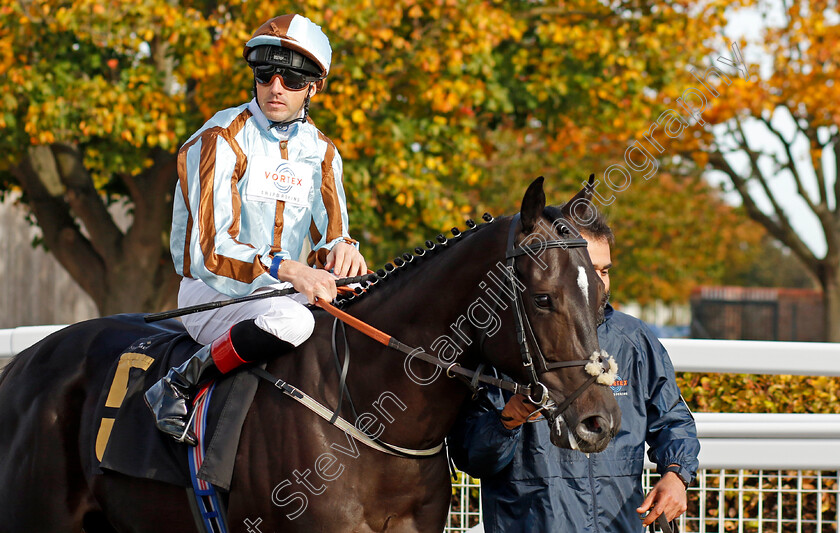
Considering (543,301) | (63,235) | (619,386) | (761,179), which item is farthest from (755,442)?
(761,179)

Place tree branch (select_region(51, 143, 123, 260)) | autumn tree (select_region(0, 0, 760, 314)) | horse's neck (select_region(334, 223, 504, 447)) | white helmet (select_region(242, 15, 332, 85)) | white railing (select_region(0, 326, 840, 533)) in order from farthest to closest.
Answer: tree branch (select_region(51, 143, 123, 260)) < autumn tree (select_region(0, 0, 760, 314)) < white railing (select_region(0, 326, 840, 533)) < white helmet (select_region(242, 15, 332, 85)) < horse's neck (select_region(334, 223, 504, 447))

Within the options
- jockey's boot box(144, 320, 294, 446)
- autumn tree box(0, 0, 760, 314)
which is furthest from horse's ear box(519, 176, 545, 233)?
autumn tree box(0, 0, 760, 314)

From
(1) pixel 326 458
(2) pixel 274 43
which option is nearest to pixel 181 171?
(2) pixel 274 43

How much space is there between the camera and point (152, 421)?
2846 mm

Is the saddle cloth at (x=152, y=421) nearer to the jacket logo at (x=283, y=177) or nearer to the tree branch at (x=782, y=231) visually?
the jacket logo at (x=283, y=177)

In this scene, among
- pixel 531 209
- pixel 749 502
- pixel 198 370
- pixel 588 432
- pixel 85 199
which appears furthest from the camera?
pixel 85 199

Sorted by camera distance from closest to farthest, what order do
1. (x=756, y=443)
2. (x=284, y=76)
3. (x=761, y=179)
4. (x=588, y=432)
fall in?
(x=588, y=432), (x=284, y=76), (x=756, y=443), (x=761, y=179)

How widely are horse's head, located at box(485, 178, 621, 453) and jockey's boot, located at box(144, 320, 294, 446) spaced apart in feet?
2.41

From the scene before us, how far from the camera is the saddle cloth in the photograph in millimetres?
2605

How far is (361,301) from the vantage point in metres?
2.79

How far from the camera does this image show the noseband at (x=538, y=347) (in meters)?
2.25

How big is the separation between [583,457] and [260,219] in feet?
4.24

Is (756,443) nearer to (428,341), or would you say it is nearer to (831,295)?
(428,341)

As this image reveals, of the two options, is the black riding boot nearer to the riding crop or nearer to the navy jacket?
the riding crop
